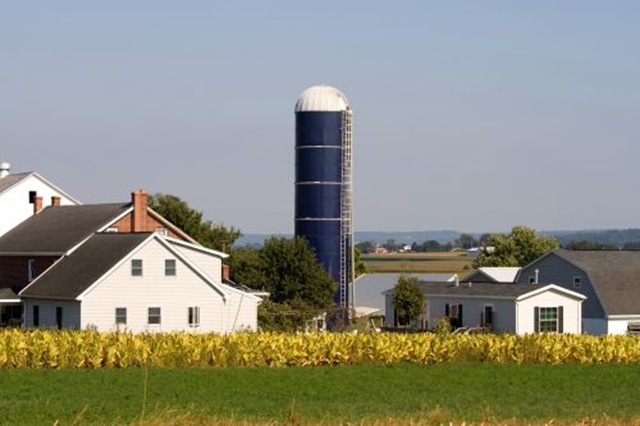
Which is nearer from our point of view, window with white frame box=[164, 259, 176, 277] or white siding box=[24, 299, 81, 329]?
white siding box=[24, 299, 81, 329]

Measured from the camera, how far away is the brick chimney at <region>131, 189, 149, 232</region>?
69.6 m

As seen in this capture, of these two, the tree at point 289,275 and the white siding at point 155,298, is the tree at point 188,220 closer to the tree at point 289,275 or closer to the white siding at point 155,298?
the tree at point 289,275

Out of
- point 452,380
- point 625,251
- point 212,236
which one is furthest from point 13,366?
point 212,236

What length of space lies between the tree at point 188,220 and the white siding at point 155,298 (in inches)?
1378

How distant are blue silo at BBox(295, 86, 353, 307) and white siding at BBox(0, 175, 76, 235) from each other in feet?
51.7

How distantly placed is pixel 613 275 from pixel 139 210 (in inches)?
1050

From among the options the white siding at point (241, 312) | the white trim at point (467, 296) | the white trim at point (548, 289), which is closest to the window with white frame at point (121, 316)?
the white siding at point (241, 312)

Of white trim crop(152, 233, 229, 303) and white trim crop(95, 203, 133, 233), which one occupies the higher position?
white trim crop(95, 203, 133, 233)

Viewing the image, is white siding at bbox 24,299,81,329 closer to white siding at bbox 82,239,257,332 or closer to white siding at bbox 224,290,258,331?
white siding at bbox 82,239,257,332

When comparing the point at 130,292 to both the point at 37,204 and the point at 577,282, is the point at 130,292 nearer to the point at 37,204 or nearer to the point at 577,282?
the point at 37,204

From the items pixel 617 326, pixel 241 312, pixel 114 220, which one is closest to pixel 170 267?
pixel 241 312

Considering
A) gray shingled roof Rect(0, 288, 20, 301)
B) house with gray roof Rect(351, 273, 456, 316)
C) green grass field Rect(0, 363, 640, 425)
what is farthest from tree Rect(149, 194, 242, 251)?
green grass field Rect(0, 363, 640, 425)

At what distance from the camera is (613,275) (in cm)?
7781

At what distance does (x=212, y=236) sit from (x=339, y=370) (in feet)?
196
